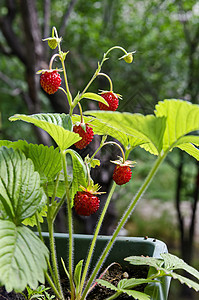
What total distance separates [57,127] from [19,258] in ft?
0.43

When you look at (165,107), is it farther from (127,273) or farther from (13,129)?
(13,129)

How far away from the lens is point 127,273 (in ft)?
1.77

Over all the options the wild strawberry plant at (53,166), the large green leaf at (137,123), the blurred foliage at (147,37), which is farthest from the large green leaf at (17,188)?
the blurred foliage at (147,37)

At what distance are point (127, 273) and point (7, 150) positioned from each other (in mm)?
281

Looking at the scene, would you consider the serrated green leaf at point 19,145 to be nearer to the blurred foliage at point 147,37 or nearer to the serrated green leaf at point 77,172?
the serrated green leaf at point 77,172

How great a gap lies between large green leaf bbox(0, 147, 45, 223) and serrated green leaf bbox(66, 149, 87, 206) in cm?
5

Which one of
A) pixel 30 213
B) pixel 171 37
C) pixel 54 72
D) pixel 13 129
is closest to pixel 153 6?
pixel 171 37

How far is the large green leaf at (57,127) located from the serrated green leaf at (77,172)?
15 millimetres

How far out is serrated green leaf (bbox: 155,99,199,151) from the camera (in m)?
0.33

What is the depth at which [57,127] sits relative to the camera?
1.17 ft

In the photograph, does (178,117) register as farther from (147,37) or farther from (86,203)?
(147,37)

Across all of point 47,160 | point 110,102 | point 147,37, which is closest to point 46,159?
point 47,160

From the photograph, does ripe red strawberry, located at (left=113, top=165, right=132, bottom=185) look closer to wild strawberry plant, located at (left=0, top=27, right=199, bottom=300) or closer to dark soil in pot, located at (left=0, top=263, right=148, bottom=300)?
wild strawberry plant, located at (left=0, top=27, right=199, bottom=300)

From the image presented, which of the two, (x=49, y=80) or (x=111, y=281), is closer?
(x=49, y=80)
